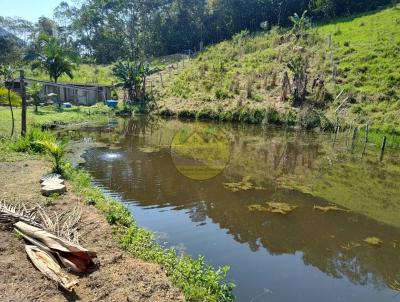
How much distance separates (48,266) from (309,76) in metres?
30.2

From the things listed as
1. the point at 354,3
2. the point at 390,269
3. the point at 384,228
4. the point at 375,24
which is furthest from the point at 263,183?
the point at 354,3

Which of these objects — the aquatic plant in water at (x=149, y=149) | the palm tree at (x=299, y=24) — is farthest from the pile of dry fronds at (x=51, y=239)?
the palm tree at (x=299, y=24)

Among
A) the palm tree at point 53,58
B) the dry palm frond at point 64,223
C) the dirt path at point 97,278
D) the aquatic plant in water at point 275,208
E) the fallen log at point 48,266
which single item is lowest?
the aquatic plant in water at point 275,208

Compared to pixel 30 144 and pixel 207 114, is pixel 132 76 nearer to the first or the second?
pixel 207 114

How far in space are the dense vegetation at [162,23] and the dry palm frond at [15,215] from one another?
45609 millimetres

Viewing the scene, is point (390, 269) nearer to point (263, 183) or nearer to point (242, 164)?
point (263, 183)

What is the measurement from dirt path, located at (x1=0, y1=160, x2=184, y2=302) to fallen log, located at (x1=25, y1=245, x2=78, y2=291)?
100 millimetres

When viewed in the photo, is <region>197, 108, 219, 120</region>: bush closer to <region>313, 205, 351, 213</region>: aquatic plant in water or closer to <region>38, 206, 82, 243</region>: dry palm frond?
<region>313, 205, 351, 213</region>: aquatic plant in water

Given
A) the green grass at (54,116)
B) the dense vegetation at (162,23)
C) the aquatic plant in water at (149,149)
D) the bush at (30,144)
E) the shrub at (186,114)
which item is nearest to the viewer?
the bush at (30,144)

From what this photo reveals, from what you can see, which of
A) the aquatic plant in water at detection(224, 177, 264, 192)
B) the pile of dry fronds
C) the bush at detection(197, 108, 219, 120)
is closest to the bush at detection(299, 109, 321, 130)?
the bush at detection(197, 108, 219, 120)

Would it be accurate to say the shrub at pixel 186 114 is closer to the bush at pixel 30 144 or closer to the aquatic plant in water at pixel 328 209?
the bush at pixel 30 144

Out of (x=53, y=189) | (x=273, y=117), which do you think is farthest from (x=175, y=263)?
(x=273, y=117)

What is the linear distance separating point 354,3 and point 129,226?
157 ft

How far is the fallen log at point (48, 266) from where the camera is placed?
569cm
